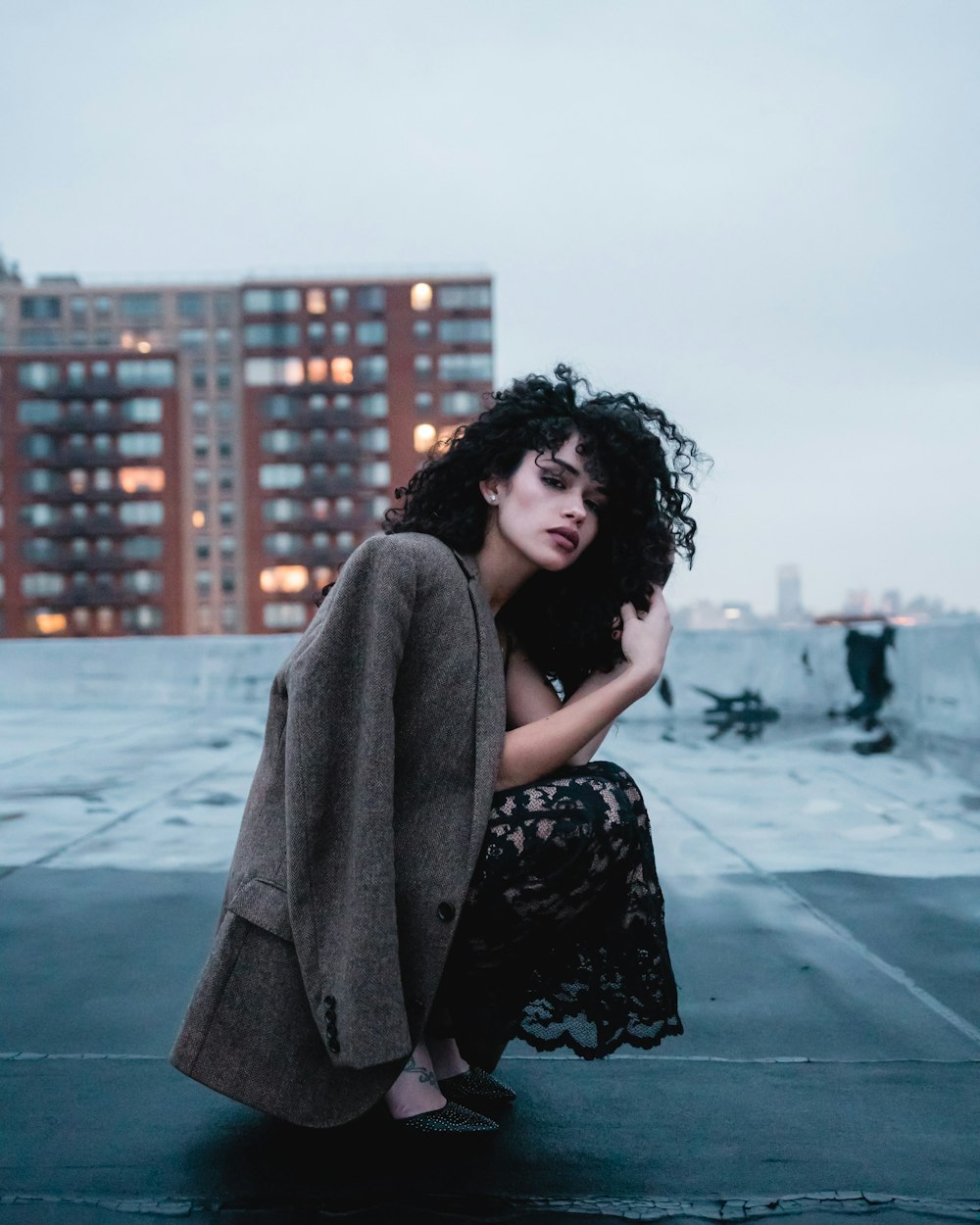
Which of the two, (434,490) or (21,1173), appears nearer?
(21,1173)

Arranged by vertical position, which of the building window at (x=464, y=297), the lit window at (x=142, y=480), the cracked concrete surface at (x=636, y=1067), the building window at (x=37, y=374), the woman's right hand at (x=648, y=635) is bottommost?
the cracked concrete surface at (x=636, y=1067)

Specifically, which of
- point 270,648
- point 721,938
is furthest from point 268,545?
point 721,938

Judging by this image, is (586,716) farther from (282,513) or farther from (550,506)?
(282,513)

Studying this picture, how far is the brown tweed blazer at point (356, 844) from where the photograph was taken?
1.83 m

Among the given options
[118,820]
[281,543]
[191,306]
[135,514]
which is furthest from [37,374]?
[118,820]

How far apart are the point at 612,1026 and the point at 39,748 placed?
6192 mm

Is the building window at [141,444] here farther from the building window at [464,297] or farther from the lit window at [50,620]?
the building window at [464,297]

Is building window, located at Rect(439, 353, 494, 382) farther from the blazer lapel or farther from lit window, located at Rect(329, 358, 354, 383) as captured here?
the blazer lapel

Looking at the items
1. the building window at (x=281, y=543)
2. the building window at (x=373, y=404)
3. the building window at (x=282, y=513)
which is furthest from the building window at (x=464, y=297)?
the building window at (x=281, y=543)

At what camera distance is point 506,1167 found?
1.96 metres

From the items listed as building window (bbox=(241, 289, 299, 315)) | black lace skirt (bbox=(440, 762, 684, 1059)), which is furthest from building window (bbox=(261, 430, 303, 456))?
black lace skirt (bbox=(440, 762, 684, 1059))

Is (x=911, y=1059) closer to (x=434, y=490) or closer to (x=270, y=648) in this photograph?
(x=434, y=490)

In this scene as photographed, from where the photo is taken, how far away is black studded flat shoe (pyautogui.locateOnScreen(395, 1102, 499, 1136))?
205cm

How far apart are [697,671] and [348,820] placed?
23.0ft
